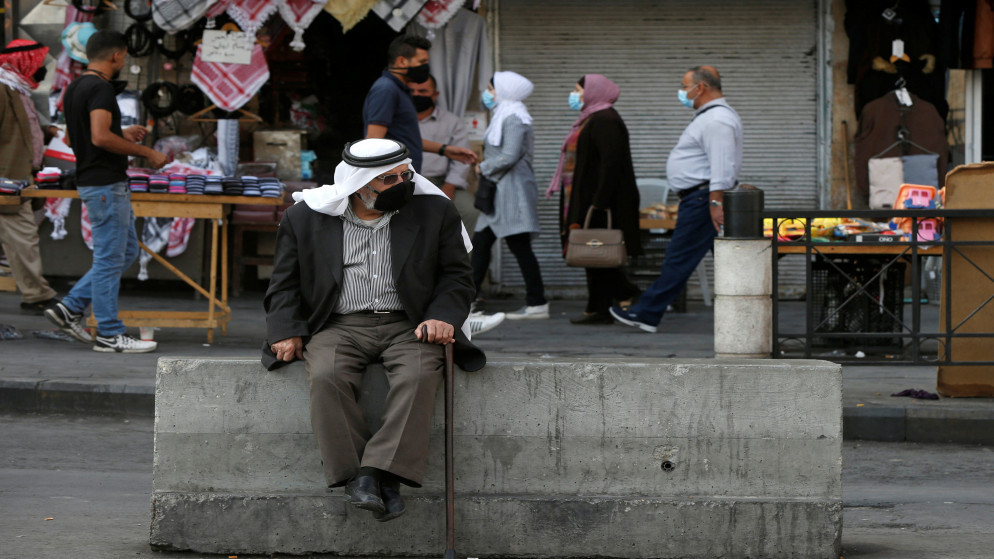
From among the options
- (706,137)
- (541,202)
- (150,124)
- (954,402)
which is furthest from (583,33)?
(954,402)

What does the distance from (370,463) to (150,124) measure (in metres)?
8.37

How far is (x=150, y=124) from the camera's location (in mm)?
11906

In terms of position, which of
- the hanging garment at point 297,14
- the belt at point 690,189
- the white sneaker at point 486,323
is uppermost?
the hanging garment at point 297,14

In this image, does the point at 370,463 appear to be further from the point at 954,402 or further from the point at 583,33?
the point at 583,33

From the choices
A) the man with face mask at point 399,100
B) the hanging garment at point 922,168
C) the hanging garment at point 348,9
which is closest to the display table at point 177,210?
the man with face mask at point 399,100

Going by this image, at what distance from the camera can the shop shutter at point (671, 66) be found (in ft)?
39.6

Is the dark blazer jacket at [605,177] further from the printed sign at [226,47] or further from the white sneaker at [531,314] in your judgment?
the printed sign at [226,47]

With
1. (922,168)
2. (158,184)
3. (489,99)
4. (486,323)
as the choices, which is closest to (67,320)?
(158,184)

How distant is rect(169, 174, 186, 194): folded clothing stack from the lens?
8641 millimetres

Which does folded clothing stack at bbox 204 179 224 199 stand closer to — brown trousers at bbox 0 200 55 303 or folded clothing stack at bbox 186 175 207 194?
folded clothing stack at bbox 186 175 207 194

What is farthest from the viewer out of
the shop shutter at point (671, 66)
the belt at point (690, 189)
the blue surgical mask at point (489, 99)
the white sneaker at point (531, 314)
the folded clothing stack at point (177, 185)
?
the shop shutter at point (671, 66)

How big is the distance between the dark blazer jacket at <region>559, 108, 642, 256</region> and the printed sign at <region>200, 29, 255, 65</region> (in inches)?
132

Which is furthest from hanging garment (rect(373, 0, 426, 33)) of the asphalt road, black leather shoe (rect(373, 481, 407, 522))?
black leather shoe (rect(373, 481, 407, 522))

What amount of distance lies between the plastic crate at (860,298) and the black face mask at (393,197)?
4.66m
